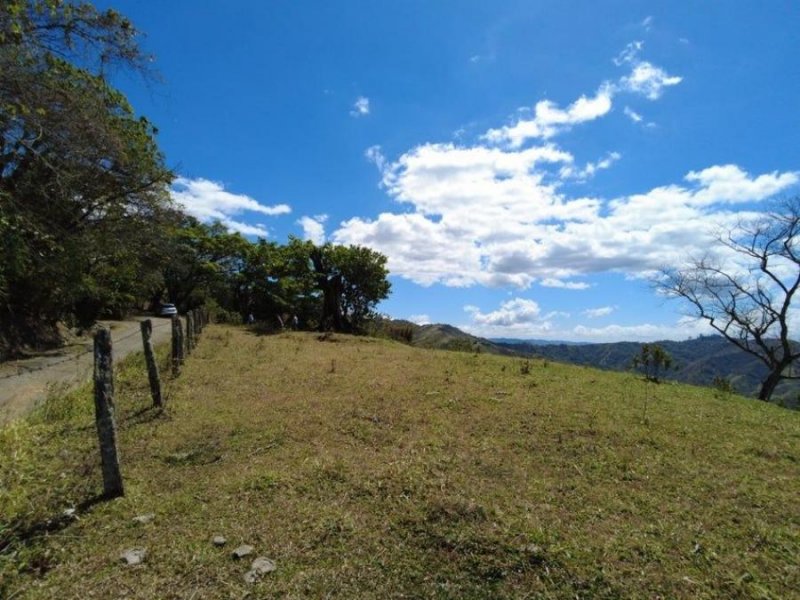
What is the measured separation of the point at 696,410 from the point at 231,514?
8.48 metres

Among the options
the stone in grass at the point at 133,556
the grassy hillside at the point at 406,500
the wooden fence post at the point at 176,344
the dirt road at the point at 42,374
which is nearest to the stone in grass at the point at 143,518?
the grassy hillside at the point at 406,500

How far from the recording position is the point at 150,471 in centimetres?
499

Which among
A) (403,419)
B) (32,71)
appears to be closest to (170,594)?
(403,419)

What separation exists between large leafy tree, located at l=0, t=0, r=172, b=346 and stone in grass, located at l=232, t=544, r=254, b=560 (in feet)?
20.0

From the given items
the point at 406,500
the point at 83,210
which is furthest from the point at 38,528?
the point at 83,210

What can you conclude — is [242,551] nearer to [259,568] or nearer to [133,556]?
[259,568]

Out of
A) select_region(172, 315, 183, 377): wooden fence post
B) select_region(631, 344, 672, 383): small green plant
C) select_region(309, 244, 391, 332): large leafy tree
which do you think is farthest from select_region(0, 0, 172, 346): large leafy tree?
select_region(631, 344, 672, 383): small green plant

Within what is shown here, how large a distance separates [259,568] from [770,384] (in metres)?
22.6

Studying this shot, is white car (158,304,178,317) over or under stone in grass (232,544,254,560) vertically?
over

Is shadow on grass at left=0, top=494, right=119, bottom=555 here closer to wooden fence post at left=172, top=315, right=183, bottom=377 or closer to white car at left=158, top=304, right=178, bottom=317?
wooden fence post at left=172, top=315, right=183, bottom=377

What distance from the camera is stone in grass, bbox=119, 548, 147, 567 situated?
3.39 meters

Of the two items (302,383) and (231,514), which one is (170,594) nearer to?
(231,514)

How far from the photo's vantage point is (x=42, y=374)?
368 inches

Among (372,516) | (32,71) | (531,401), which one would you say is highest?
(32,71)
